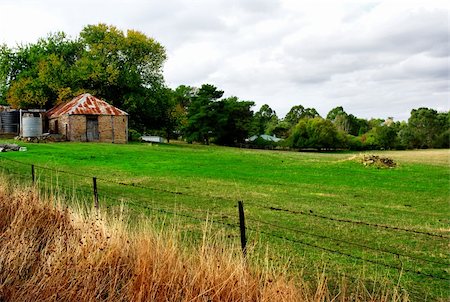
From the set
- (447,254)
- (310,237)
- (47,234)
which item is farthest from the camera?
(310,237)

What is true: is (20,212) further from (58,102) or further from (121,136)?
(58,102)

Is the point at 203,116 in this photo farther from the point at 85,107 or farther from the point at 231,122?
the point at 85,107

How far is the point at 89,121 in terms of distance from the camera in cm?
4350

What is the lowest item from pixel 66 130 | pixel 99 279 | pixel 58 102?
Result: pixel 99 279

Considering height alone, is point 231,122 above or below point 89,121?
above

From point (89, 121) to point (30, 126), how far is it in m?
5.44

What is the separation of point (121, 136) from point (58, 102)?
10.3 meters

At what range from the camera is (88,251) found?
18.8 ft

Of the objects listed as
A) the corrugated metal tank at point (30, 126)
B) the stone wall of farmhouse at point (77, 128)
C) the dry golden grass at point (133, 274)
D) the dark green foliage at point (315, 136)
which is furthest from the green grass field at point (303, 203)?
the dark green foliage at point (315, 136)

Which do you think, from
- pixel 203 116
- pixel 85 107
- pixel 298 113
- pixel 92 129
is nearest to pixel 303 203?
pixel 92 129

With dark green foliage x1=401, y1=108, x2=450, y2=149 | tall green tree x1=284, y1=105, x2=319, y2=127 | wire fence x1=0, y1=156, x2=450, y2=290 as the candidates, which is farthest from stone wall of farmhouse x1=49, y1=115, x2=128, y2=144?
tall green tree x1=284, y1=105, x2=319, y2=127

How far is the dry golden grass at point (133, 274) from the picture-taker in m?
4.67

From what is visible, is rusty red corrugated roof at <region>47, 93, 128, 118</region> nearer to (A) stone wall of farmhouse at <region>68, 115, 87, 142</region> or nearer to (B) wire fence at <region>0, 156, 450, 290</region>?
(A) stone wall of farmhouse at <region>68, 115, 87, 142</region>

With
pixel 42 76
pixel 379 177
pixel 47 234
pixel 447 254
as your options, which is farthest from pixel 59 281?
pixel 42 76
